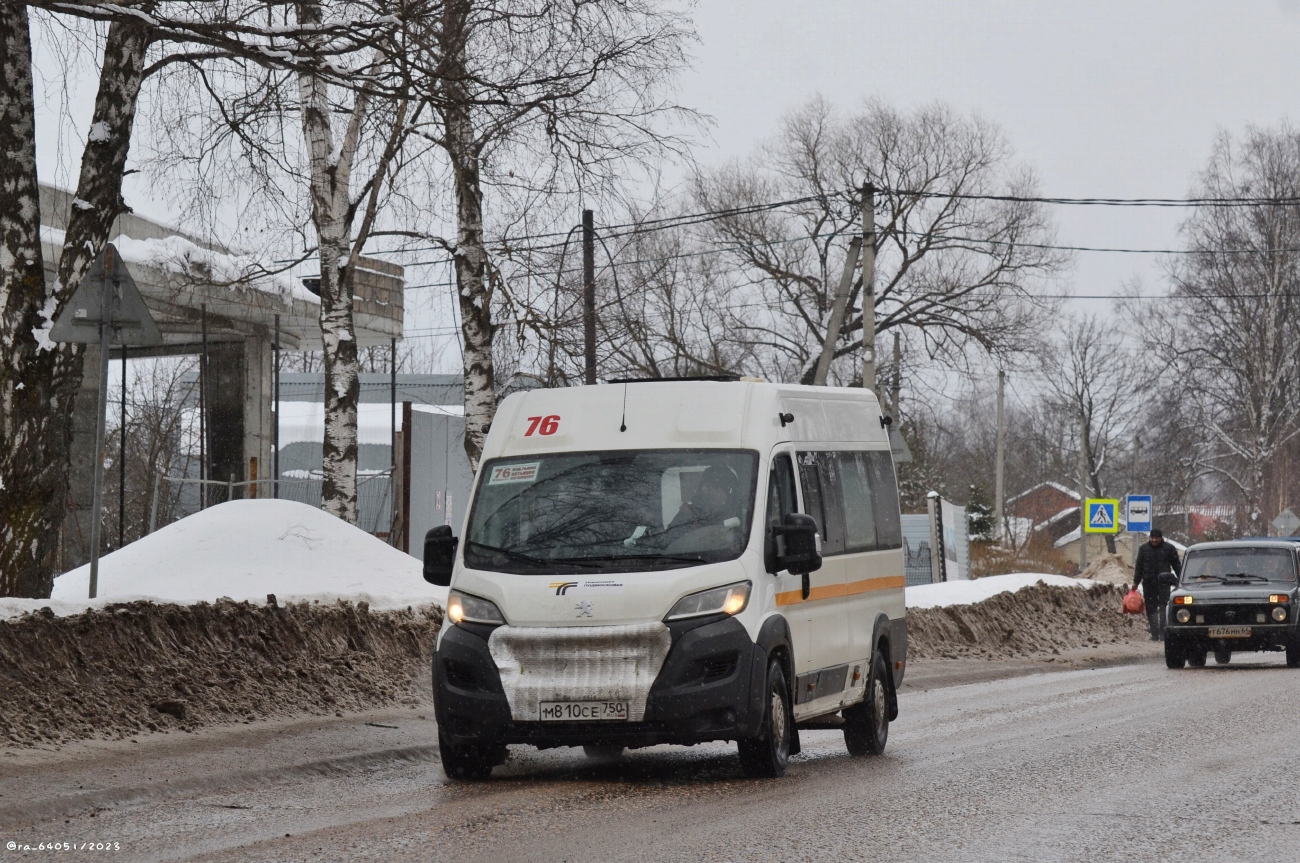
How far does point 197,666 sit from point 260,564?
245 cm

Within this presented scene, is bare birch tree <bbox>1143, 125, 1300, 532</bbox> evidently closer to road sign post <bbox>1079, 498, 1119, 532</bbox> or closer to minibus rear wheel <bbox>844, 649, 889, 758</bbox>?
road sign post <bbox>1079, 498, 1119, 532</bbox>

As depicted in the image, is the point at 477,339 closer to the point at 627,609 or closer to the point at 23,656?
the point at 23,656

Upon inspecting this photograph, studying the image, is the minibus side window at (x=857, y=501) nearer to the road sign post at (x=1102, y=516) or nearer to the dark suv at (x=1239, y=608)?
the dark suv at (x=1239, y=608)

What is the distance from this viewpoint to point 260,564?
1474 cm

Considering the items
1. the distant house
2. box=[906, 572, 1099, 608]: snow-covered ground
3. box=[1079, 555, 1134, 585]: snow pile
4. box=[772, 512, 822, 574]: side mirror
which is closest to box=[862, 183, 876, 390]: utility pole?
box=[906, 572, 1099, 608]: snow-covered ground

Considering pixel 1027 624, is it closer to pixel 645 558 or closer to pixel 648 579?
pixel 645 558

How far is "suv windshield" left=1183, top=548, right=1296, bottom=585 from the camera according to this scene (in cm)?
2330

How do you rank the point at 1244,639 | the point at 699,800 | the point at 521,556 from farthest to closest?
the point at 1244,639
the point at 521,556
the point at 699,800

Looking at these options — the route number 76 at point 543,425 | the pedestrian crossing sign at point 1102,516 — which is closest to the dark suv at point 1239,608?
the route number 76 at point 543,425

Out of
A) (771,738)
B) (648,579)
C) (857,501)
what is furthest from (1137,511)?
(648,579)

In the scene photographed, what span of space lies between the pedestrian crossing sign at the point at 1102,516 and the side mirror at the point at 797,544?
30.9m

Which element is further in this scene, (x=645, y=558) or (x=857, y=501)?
(x=857, y=501)

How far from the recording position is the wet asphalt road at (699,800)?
724 centimetres

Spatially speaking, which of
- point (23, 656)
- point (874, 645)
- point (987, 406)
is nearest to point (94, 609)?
point (23, 656)
